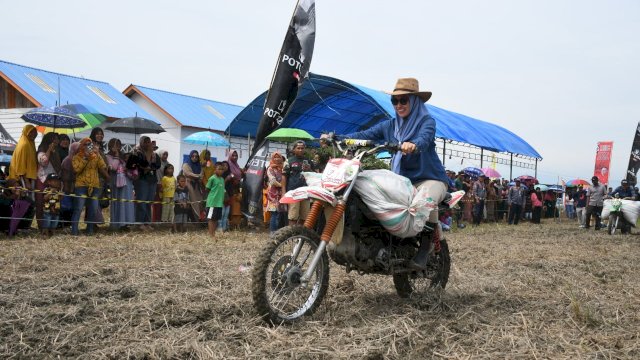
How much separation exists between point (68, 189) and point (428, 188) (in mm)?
8023

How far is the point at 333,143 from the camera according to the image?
528 centimetres

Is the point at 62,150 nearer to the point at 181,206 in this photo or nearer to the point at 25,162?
the point at 25,162

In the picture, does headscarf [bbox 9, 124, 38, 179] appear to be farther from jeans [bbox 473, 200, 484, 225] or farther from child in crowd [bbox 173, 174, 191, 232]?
jeans [bbox 473, 200, 484, 225]

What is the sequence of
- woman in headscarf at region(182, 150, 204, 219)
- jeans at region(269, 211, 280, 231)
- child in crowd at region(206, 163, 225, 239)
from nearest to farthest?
child in crowd at region(206, 163, 225, 239), jeans at region(269, 211, 280, 231), woman in headscarf at region(182, 150, 204, 219)

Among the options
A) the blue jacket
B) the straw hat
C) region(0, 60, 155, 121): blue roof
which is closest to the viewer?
the blue jacket

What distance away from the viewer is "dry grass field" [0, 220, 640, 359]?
3.98 meters

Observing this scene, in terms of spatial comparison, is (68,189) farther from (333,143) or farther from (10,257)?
(333,143)

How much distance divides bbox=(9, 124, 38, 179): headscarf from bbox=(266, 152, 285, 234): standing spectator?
168 inches

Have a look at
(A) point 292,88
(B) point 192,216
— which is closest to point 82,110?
(B) point 192,216

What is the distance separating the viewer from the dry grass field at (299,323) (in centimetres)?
398

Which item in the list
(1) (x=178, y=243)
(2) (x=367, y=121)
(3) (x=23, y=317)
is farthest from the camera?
(2) (x=367, y=121)

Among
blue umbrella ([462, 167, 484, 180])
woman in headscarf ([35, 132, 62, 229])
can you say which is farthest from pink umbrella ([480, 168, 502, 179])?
woman in headscarf ([35, 132, 62, 229])

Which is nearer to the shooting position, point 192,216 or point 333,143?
point 333,143

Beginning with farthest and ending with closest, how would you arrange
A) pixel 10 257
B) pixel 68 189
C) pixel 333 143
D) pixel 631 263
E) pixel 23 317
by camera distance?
pixel 68 189 < pixel 631 263 < pixel 10 257 < pixel 333 143 < pixel 23 317
